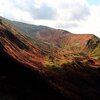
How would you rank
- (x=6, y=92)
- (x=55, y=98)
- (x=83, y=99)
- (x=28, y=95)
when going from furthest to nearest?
1. (x=83, y=99)
2. (x=55, y=98)
3. (x=28, y=95)
4. (x=6, y=92)

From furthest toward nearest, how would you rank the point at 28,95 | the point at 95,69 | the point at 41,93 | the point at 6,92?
1. the point at 95,69
2. the point at 41,93
3. the point at 28,95
4. the point at 6,92

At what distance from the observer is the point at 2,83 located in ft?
242

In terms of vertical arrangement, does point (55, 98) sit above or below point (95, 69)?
below

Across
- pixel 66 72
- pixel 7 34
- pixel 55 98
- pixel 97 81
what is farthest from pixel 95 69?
pixel 55 98

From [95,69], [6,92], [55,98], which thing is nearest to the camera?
[6,92]

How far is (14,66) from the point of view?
310 ft

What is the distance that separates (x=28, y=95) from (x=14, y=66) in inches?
762

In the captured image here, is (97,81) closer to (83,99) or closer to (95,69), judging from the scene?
(95,69)

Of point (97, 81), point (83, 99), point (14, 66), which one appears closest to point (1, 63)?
point (14, 66)

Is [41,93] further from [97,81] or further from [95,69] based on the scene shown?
[95,69]

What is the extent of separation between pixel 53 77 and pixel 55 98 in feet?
137

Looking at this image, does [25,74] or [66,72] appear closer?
[25,74]

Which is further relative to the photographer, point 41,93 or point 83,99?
point 83,99

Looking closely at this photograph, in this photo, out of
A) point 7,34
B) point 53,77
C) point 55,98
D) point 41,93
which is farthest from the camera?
point 7,34
